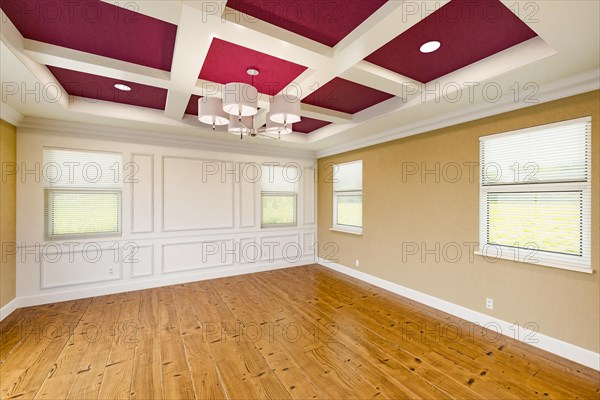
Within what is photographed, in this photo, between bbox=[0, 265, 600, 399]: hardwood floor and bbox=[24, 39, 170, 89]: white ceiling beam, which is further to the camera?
bbox=[24, 39, 170, 89]: white ceiling beam

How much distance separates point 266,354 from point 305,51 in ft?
8.80

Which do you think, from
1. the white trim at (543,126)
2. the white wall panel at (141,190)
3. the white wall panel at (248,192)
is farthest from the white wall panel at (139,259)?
the white trim at (543,126)

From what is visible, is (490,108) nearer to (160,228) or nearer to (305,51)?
(305,51)

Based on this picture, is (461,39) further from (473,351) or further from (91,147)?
(91,147)

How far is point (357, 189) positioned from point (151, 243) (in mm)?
3665

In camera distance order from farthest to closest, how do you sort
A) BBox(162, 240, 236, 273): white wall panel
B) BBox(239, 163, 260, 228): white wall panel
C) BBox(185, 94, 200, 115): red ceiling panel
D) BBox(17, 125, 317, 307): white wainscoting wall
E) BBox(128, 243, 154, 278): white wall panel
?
BBox(239, 163, 260, 228): white wall panel < BBox(162, 240, 236, 273): white wall panel < BBox(128, 243, 154, 278): white wall panel < BBox(17, 125, 317, 307): white wainscoting wall < BBox(185, 94, 200, 115): red ceiling panel

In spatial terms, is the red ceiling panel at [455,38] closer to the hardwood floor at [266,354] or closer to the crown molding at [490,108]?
the crown molding at [490,108]

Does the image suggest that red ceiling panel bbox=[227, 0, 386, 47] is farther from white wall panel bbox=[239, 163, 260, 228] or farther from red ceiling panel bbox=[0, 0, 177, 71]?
white wall panel bbox=[239, 163, 260, 228]

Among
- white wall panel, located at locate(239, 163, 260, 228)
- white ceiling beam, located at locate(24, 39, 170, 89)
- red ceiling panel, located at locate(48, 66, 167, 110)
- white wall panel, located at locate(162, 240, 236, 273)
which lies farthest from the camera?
white wall panel, located at locate(239, 163, 260, 228)

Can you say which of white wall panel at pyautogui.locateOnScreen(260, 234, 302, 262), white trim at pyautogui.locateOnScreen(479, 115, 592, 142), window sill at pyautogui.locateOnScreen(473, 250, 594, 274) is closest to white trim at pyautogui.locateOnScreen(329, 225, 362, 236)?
white wall panel at pyautogui.locateOnScreen(260, 234, 302, 262)

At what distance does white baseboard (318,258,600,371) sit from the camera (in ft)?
7.51

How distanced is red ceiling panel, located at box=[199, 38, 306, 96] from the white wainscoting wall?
218 centimetres

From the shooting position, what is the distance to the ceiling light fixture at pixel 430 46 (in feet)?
7.18

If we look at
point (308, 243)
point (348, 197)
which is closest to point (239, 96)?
point (348, 197)
